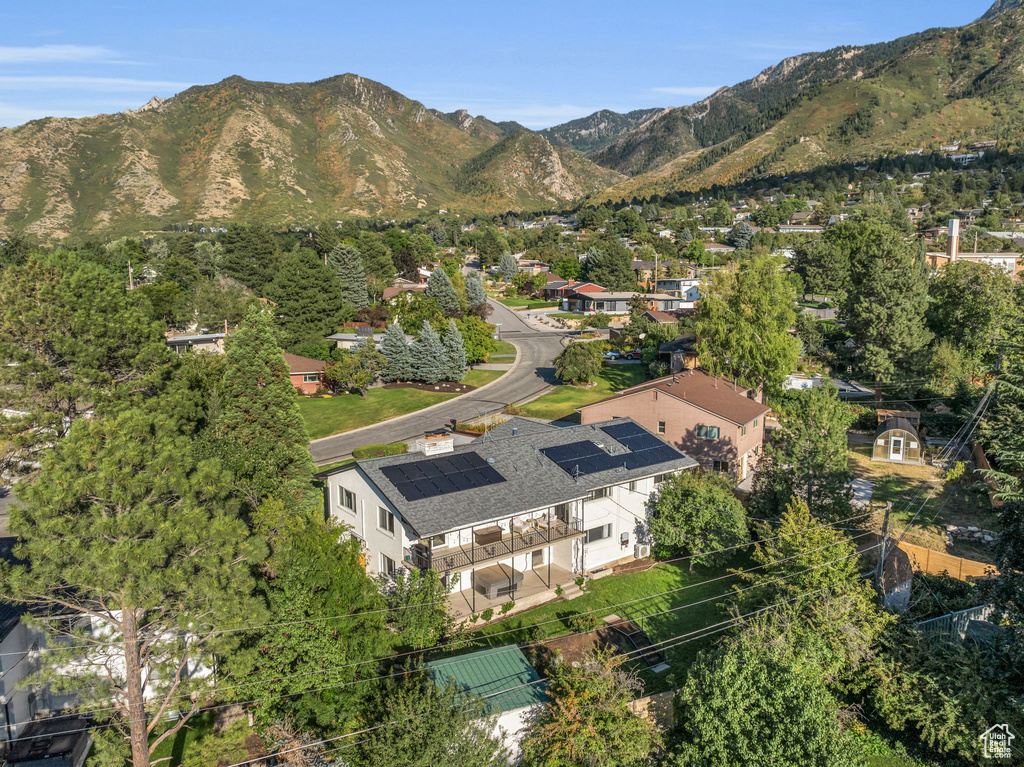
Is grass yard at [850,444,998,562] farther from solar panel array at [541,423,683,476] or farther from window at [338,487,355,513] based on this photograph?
window at [338,487,355,513]

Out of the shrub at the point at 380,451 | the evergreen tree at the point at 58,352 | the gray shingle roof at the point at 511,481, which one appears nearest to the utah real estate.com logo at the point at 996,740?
the gray shingle roof at the point at 511,481

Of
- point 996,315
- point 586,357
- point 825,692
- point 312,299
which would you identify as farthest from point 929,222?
point 825,692

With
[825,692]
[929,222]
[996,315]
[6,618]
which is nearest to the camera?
[825,692]

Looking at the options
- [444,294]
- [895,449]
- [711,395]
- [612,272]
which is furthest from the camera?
[612,272]

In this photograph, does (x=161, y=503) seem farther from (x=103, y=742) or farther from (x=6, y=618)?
(x=6, y=618)

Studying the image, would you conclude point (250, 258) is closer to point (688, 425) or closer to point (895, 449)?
point (688, 425)

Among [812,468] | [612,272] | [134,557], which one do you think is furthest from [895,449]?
[612,272]
